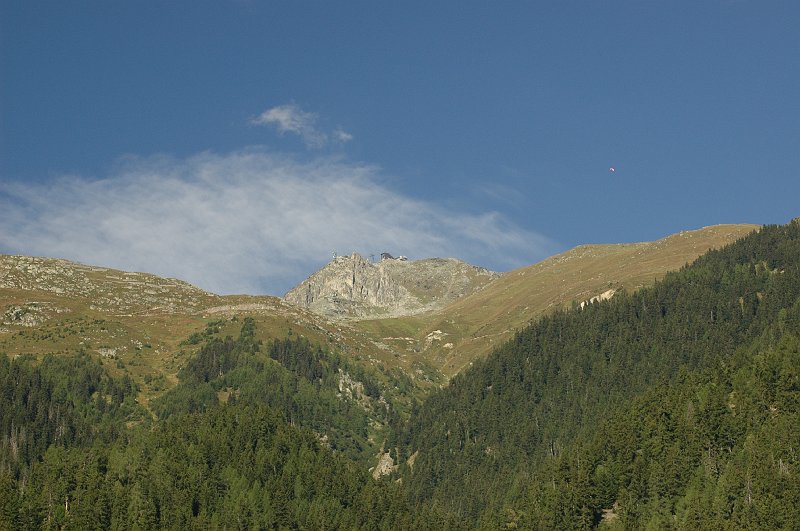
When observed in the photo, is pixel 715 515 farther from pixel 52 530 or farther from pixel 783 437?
pixel 52 530

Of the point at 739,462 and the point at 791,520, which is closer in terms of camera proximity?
the point at 791,520

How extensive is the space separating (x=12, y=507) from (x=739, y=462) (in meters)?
143

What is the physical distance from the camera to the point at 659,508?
648 ft

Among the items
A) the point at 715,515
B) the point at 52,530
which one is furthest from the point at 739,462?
the point at 52,530

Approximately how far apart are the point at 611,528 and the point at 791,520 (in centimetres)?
3677

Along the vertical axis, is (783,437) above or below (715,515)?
above

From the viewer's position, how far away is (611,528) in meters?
198

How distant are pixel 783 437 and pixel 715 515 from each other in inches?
1066

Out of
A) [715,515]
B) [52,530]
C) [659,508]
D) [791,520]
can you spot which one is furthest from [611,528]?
[52,530]

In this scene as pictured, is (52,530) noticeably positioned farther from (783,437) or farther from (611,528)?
(783,437)

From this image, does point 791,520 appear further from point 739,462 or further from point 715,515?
point 739,462

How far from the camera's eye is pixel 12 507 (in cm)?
19950

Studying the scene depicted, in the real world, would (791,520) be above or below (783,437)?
below

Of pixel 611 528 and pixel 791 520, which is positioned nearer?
pixel 791 520
